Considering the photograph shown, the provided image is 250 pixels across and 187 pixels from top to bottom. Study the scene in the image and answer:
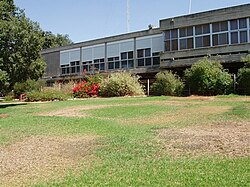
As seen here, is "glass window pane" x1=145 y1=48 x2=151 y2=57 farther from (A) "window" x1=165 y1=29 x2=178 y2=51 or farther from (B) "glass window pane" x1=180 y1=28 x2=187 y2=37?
(B) "glass window pane" x1=180 y1=28 x2=187 y2=37

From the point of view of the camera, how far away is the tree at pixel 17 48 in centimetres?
1994

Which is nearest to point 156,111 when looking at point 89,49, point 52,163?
point 52,163

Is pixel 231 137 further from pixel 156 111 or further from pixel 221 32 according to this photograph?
pixel 221 32

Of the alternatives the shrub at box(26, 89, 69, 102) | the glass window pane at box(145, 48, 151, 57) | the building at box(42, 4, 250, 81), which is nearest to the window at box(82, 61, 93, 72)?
the building at box(42, 4, 250, 81)

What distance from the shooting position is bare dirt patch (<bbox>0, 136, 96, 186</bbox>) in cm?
560

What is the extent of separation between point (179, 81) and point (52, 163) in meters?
18.5

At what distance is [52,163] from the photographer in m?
6.31

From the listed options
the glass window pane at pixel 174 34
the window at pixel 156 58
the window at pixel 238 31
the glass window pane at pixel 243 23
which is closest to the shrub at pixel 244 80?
the window at pixel 238 31

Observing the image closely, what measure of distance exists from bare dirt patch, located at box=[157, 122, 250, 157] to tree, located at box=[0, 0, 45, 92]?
13591 millimetres

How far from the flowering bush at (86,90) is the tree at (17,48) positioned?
578 cm

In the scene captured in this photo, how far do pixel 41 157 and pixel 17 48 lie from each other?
15.1 meters

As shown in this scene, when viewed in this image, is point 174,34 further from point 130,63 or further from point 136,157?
point 136,157

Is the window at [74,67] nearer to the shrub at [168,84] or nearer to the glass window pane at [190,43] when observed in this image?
the glass window pane at [190,43]

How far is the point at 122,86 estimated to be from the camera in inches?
993
